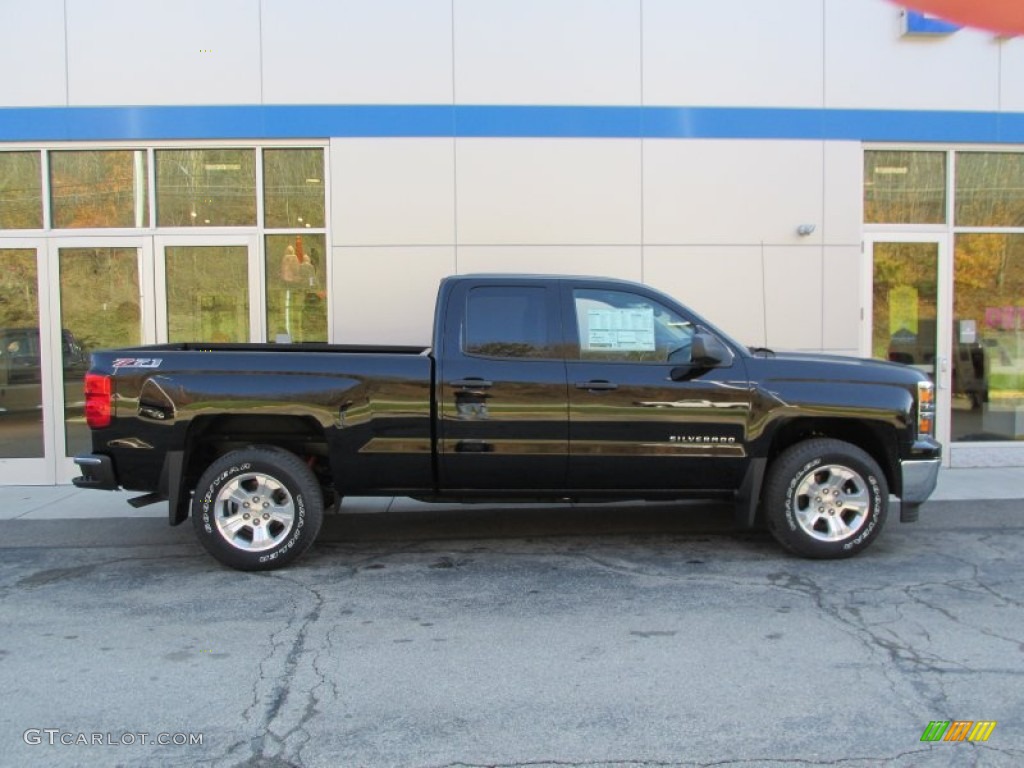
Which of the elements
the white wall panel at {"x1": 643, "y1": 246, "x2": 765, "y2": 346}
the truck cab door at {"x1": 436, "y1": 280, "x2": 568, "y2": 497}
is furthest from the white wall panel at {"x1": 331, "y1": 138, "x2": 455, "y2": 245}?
the truck cab door at {"x1": 436, "y1": 280, "x2": 568, "y2": 497}

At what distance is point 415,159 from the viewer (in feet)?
30.1

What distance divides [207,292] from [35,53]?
10.6ft

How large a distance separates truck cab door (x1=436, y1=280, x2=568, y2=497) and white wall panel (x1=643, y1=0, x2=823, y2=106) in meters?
4.85

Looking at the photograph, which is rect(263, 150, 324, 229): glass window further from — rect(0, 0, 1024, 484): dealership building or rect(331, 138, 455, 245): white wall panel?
rect(331, 138, 455, 245): white wall panel

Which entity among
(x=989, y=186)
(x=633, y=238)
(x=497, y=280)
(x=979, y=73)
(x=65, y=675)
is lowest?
(x=65, y=675)

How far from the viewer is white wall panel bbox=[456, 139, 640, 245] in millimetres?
9195

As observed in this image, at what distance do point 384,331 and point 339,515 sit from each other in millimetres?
2519

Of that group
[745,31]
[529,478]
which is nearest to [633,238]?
[745,31]

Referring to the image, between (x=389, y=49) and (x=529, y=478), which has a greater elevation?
(x=389, y=49)

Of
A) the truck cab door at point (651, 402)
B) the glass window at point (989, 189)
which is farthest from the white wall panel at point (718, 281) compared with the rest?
the truck cab door at point (651, 402)

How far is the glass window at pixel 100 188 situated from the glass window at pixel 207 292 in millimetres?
681

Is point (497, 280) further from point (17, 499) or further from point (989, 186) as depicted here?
point (989, 186)

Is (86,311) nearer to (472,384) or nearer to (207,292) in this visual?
(207,292)

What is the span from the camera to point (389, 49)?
360 inches
